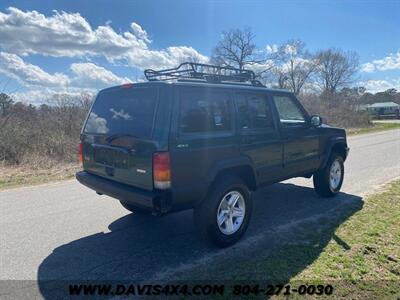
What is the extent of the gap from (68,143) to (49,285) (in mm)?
8600

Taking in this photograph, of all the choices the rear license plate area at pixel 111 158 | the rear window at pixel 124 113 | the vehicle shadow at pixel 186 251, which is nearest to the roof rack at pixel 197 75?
the rear window at pixel 124 113

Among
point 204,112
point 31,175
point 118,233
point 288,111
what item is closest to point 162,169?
point 204,112

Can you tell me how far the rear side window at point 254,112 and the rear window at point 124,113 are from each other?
1.25 metres

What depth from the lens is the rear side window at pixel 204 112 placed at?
Result: 3.59 metres

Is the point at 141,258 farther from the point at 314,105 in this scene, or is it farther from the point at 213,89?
the point at 314,105

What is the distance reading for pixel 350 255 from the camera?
3732 mm

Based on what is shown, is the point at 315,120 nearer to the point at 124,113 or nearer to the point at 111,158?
the point at 124,113

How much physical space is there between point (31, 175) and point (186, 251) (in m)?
6.50

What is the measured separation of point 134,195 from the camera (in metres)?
3.56

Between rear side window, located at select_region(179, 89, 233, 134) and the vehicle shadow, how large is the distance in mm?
1503

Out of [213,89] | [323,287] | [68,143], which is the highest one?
[213,89]

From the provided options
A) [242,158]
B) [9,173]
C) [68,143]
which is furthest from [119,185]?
[68,143]

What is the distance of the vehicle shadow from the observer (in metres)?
3.35

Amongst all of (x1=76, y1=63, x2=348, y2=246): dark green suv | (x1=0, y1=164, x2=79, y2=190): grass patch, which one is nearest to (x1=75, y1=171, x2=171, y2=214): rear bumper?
(x1=76, y1=63, x2=348, y2=246): dark green suv
